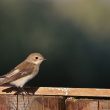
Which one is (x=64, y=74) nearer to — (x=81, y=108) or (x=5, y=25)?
(x=5, y=25)

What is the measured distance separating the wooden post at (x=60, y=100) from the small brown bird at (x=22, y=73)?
2.02 meters

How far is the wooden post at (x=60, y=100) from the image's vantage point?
575cm

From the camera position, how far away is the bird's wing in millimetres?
7979

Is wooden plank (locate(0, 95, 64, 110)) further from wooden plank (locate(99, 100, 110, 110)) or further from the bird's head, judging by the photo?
the bird's head

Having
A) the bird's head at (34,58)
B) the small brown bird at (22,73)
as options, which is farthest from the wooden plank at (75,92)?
the bird's head at (34,58)

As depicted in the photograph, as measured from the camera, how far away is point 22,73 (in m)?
8.61

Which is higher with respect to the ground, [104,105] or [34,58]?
[34,58]

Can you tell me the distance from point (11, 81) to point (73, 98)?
2.45m

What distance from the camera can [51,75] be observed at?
436 inches

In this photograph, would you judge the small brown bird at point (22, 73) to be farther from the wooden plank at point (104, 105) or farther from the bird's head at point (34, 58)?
the wooden plank at point (104, 105)

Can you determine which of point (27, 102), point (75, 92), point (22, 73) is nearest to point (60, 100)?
point (75, 92)

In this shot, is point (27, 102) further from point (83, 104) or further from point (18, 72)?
point (18, 72)

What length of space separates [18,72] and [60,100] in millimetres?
2723

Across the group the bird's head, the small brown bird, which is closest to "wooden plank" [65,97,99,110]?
the small brown bird
